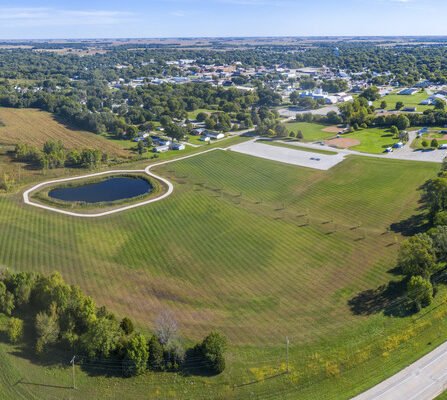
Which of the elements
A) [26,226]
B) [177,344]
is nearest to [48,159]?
[26,226]

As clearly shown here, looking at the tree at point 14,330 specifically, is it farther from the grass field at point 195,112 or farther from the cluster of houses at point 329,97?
the cluster of houses at point 329,97

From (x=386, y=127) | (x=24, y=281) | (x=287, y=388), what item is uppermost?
(x=386, y=127)

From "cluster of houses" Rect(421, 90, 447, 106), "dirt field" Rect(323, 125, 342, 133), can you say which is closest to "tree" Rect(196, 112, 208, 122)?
"dirt field" Rect(323, 125, 342, 133)

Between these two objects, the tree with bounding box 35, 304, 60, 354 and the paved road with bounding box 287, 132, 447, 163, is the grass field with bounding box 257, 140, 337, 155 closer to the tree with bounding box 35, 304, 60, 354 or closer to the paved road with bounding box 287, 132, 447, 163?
the paved road with bounding box 287, 132, 447, 163

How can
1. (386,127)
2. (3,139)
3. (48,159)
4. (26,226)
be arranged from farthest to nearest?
(386,127), (3,139), (48,159), (26,226)

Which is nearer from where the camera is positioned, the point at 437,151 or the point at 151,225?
the point at 151,225

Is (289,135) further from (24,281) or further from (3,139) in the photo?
(24,281)
